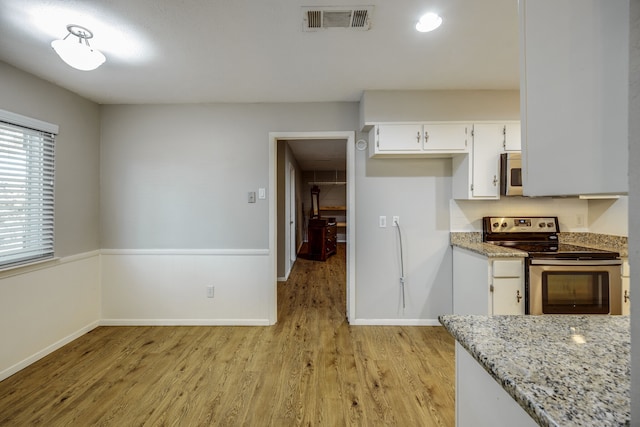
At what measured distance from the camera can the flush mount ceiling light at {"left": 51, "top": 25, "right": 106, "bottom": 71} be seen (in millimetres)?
1640

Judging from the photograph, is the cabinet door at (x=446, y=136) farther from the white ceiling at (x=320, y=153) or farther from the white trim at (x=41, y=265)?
the white trim at (x=41, y=265)

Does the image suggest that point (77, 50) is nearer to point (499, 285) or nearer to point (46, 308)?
point (46, 308)

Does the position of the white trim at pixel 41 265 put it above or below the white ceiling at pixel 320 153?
below

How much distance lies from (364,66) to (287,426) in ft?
8.19

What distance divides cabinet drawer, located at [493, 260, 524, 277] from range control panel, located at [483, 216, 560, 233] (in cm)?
61

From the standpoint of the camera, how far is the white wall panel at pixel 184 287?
2.98 meters

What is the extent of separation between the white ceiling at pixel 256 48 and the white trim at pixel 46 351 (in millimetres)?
2250

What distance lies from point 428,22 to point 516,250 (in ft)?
6.14

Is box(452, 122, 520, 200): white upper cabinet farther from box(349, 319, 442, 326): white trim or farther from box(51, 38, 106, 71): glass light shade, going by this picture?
box(51, 38, 106, 71): glass light shade

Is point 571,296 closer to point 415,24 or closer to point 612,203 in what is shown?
point 612,203

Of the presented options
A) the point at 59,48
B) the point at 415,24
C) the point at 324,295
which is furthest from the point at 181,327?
the point at 415,24

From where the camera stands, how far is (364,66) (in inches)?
87.7

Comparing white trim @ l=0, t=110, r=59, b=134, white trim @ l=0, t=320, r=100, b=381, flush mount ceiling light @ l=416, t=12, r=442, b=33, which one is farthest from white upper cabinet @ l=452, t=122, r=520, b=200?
white trim @ l=0, t=320, r=100, b=381

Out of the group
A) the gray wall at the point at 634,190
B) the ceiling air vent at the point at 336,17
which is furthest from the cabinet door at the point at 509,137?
the gray wall at the point at 634,190
